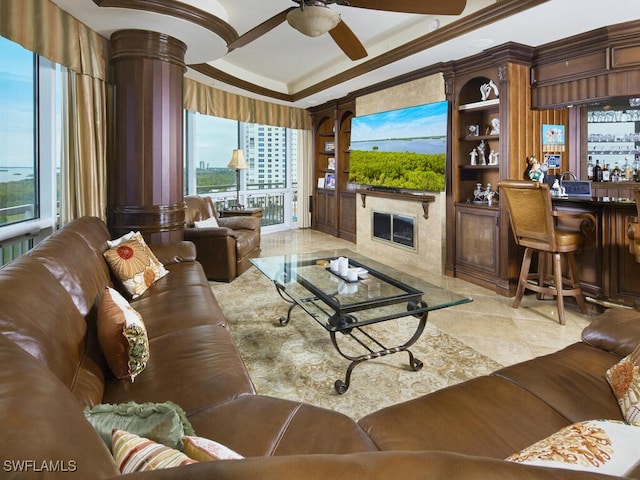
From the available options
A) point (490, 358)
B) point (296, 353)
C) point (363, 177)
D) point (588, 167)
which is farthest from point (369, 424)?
point (363, 177)

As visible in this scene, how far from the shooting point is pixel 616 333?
1677 millimetres

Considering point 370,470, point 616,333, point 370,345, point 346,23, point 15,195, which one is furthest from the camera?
point 346,23

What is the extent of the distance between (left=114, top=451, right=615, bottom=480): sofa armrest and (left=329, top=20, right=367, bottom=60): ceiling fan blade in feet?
9.34

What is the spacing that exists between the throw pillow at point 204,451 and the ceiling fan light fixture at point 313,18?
2.06 metres

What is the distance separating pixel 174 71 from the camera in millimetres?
3768

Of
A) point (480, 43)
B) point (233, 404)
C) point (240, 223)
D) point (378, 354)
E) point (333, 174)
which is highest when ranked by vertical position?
point (480, 43)

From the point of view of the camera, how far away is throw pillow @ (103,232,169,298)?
104 inches

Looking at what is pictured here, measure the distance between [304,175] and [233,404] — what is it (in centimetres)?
726

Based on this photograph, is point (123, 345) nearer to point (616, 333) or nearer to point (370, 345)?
point (370, 345)

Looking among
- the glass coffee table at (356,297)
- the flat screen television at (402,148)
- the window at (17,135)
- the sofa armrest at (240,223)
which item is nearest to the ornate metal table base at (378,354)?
the glass coffee table at (356,297)

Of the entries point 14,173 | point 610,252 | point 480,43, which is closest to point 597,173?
point 610,252

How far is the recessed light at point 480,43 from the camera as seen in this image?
3.79 metres

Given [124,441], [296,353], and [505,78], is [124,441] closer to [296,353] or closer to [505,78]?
[296,353]

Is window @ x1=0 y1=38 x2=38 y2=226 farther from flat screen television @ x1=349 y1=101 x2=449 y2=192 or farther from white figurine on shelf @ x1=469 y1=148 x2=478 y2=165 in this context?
white figurine on shelf @ x1=469 y1=148 x2=478 y2=165
